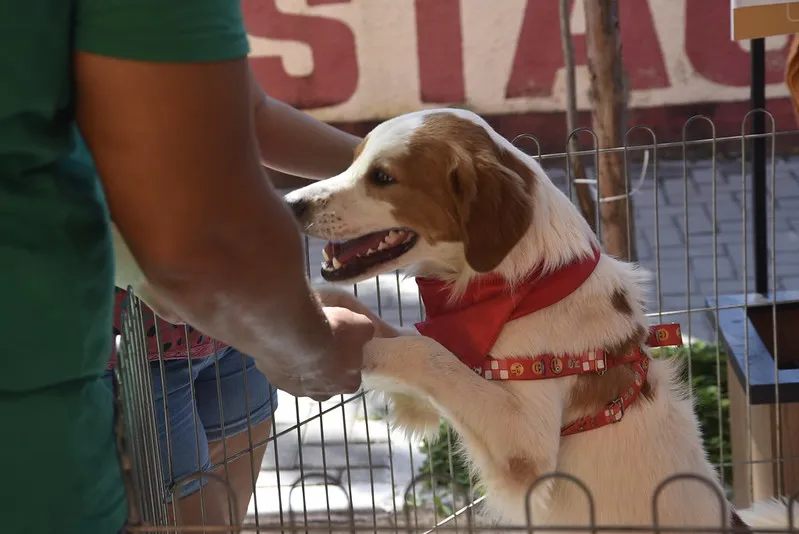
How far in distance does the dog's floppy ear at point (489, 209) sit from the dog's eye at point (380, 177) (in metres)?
0.12

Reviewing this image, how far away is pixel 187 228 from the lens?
0.86 m

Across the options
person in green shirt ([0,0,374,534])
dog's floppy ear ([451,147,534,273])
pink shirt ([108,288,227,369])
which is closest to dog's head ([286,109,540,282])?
dog's floppy ear ([451,147,534,273])

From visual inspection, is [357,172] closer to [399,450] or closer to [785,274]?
[399,450]

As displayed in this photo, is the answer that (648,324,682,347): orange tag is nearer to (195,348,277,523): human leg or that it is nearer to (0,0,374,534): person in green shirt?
(195,348,277,523): human leg

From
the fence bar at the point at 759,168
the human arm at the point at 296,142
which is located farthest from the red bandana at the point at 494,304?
the fence bar at the point at 759,168

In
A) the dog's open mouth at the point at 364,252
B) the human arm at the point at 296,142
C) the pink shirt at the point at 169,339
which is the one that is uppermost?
the human arm at the point at 296,142

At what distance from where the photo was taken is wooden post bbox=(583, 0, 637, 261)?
9.48 feet

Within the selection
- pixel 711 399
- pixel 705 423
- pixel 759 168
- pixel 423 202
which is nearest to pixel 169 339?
pixel 423 202

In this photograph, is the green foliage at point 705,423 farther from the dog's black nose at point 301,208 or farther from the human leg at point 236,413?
the dog's black nose at point 301,208

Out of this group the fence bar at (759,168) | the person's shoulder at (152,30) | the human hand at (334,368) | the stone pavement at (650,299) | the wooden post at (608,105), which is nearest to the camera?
the person's shoulder at (152,30)

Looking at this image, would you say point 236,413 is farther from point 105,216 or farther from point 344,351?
point 105,216

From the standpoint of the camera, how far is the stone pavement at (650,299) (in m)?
2.63

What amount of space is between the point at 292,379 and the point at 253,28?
7623mm

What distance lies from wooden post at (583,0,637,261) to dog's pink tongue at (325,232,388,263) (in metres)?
1.33
